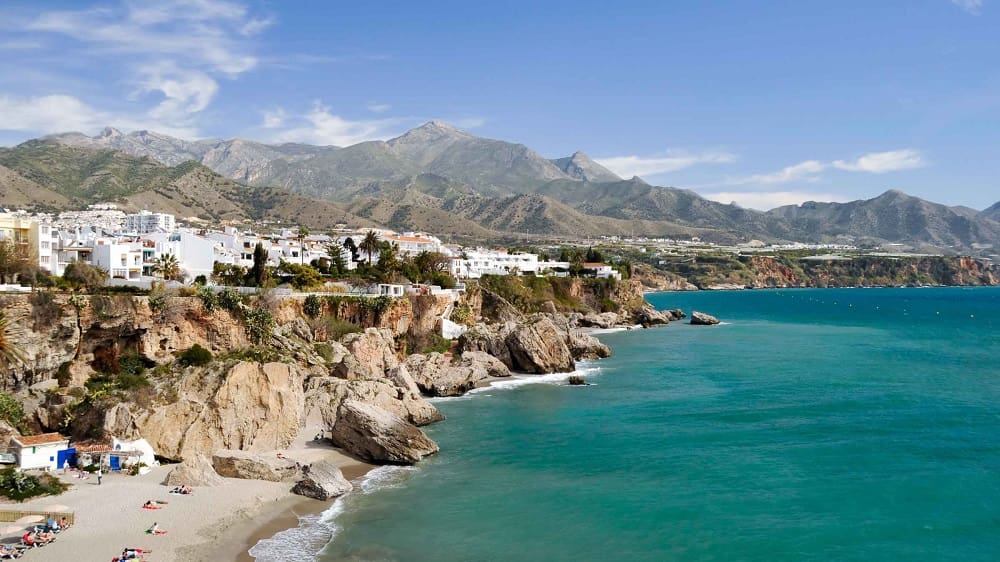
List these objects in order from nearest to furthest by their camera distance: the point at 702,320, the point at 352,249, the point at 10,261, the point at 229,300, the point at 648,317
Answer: the point at 229,300
the point at 10,261
the point at 352,249
the point at 702,320
the point at 648,317

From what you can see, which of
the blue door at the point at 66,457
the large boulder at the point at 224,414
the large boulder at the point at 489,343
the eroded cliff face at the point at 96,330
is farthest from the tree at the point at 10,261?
the large boulder at the point at 489,343

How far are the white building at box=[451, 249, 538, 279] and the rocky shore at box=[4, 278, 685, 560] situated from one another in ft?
153

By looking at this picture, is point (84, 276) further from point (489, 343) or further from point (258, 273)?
point (489, 343)

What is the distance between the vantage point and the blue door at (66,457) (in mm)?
28438

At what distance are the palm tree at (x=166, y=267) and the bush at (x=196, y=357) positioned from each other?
16.7 metres

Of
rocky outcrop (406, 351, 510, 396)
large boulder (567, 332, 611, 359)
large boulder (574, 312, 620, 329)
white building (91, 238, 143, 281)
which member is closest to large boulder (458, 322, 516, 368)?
rocky outcrop (406, 351, 510, 396)

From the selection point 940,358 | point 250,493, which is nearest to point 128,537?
point 250,493

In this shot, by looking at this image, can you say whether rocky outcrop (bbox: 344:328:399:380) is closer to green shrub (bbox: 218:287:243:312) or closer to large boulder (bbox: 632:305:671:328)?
green shrub (bbox: 218:287:243:312)

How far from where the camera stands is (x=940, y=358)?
62688 millimetres

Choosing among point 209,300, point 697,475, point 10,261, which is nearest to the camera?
point 697,475

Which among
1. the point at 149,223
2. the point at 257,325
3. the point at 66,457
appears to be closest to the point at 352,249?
the point at 149,223

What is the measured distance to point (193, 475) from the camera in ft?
90.0

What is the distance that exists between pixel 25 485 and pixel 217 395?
26.8 feet

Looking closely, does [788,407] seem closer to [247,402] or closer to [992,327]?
[247,402]
